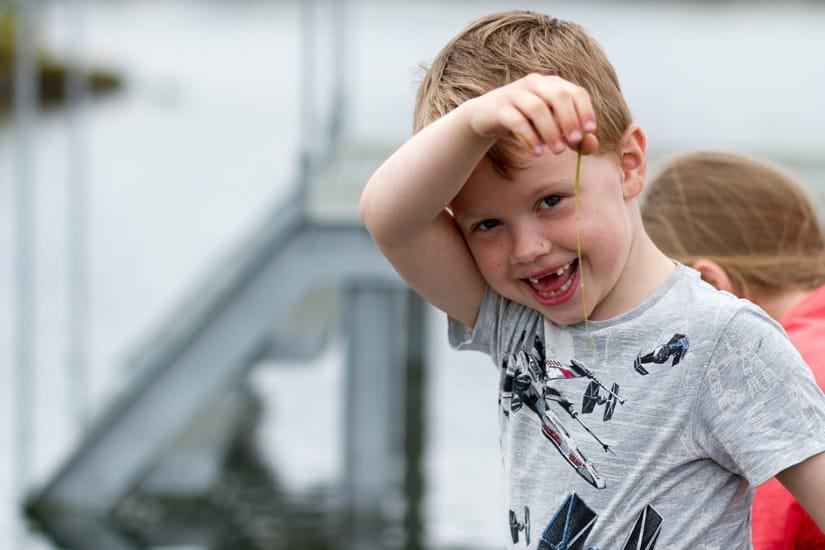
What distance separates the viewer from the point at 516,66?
180cm

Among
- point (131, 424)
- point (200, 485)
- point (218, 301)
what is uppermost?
point (218, 301)

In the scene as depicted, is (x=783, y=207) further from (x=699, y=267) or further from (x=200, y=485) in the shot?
(x=200, y=485)

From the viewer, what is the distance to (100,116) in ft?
69.1

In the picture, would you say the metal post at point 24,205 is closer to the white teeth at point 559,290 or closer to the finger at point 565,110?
the white teeth at point 559,290

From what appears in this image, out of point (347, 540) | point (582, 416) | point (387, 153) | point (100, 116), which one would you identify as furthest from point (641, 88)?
point (100, 116)

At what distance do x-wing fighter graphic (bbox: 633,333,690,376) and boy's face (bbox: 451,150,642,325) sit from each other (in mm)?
72

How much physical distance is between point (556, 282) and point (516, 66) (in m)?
0.25

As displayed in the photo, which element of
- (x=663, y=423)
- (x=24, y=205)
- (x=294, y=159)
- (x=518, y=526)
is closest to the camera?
(x=663, y=423)

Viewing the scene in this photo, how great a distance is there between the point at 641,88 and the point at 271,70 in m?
5.35

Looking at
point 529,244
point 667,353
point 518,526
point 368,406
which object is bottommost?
point 368,406

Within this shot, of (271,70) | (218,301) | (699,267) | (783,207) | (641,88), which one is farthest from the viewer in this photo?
(271,70)

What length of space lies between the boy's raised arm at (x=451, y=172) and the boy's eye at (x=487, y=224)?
52 mm

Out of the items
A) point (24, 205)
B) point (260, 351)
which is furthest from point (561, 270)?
point (24, 205)

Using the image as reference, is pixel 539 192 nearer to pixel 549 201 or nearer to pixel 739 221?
pixel 549 201
